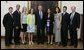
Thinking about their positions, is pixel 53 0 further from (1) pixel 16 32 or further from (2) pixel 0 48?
(2) pixel 0 48

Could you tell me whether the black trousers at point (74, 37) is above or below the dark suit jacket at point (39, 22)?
below

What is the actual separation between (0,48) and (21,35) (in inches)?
54.9

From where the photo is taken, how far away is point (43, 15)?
31.4 ft

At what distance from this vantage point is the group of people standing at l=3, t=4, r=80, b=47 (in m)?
9.27

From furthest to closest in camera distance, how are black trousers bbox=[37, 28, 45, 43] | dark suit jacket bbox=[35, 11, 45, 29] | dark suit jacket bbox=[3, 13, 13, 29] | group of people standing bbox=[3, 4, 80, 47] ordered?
black trousers bbox=[37, 28, 45, 43] < dark suit jacket bbox=[35, 11, 45, 29] < group of people standing bbox=[3, 4, 80, 47] < dark suit jacket bbox=[3, 13, 13, 29]

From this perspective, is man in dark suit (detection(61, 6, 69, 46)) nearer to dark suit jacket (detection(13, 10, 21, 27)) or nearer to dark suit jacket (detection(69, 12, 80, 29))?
dark suit jacket (detection(69, 12, 80, 29))

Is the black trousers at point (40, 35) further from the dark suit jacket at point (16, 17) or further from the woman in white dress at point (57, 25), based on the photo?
the dark suit jacket at point (16, 17)

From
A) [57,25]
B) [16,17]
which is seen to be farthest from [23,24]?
[57,25]

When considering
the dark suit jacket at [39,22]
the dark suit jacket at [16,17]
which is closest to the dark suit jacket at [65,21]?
the dark suit jacket at [39,22]

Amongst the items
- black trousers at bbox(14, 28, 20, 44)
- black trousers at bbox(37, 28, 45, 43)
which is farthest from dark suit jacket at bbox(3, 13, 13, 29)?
black trousers at bbox(37, 28, 45, 43)

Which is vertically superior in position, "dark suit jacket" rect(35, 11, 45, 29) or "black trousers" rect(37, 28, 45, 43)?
"dark suit jacket" rect(35, 11, 45, 29)

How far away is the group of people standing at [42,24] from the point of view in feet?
30.4

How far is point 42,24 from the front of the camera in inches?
379

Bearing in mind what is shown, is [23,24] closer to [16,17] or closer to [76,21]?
[16,17]
